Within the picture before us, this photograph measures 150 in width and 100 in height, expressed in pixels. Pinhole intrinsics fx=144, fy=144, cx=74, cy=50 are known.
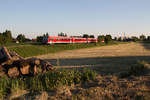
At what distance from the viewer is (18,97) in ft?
15.0

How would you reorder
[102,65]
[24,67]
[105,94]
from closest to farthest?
[105,94], [24,67], [102,65]

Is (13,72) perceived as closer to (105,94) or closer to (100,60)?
(105,94)

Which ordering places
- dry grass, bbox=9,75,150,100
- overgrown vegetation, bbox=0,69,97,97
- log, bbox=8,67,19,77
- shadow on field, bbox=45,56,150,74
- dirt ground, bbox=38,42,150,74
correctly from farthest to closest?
dirt ground, bbox=38,42,150,74
shadow on field, bbox=45,56,150,74
log, bbox=8,67,19,77
overgrown vegetation, bbox=0,69,97,97
dry grass, bbox=9,75,150,100

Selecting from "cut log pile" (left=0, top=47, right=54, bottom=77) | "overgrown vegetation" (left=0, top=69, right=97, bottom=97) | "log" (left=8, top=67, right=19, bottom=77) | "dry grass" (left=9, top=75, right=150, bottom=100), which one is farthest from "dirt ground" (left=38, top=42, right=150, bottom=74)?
"dry grass" (left=9, top=75, right=150, bottom=100)

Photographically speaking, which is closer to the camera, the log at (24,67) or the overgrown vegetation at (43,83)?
the overgrown vegetation at (43,83)

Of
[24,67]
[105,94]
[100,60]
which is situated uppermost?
[24,67]

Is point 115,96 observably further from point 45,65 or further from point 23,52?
point 23,52

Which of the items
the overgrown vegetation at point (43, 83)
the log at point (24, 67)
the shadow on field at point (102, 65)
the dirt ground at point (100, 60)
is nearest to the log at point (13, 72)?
the log at point (24, 67)

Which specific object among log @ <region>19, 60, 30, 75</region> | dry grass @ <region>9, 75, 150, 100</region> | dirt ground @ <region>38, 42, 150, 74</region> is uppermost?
log @ <region>19, 60, 30, 75</region>

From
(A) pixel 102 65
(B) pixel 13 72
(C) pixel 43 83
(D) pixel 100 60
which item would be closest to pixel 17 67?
(B) pixel 13 72

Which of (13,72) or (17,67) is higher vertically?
(17,67)

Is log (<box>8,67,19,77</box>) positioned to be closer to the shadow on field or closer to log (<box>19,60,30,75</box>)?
log (<box>19,60,30,75</box>)

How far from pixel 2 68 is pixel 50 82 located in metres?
3.83

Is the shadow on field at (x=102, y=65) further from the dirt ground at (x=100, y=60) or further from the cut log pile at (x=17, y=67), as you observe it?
the cut log pile at (x=17, y=67)
